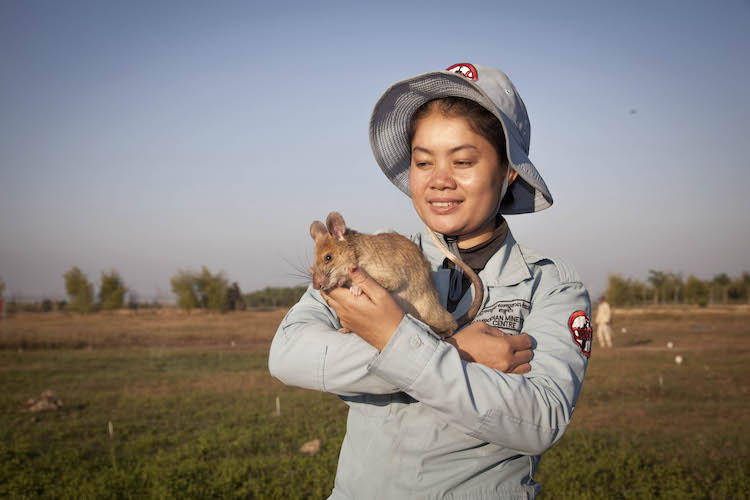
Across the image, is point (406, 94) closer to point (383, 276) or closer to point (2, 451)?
point (383, 276)

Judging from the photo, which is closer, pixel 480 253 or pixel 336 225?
pixel 480 253

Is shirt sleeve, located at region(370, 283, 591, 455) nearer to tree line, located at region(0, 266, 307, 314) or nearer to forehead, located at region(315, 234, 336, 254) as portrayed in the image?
forehead, located at region(315, 234, 336, 254)

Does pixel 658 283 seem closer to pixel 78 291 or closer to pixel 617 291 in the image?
pixel 617 291

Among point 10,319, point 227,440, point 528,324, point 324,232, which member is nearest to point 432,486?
point 528,324

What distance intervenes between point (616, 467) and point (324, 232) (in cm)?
862

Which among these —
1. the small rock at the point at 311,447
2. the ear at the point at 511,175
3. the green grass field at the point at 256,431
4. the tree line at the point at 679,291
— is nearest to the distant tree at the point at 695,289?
the tree line at the point at 679,291

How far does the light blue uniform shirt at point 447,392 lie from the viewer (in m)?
1.83

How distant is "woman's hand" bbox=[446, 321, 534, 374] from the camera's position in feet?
6.70

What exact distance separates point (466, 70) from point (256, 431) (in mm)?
10682

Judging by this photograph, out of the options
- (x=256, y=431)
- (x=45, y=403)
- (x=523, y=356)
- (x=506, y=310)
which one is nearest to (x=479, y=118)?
(x=506, y=310)

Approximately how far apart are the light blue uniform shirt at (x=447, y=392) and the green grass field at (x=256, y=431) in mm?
6500

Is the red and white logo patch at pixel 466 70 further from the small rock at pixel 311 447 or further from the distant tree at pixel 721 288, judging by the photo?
the distant tree at pixel 721 288

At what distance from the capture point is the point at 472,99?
255 cm

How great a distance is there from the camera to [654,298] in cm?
6688
